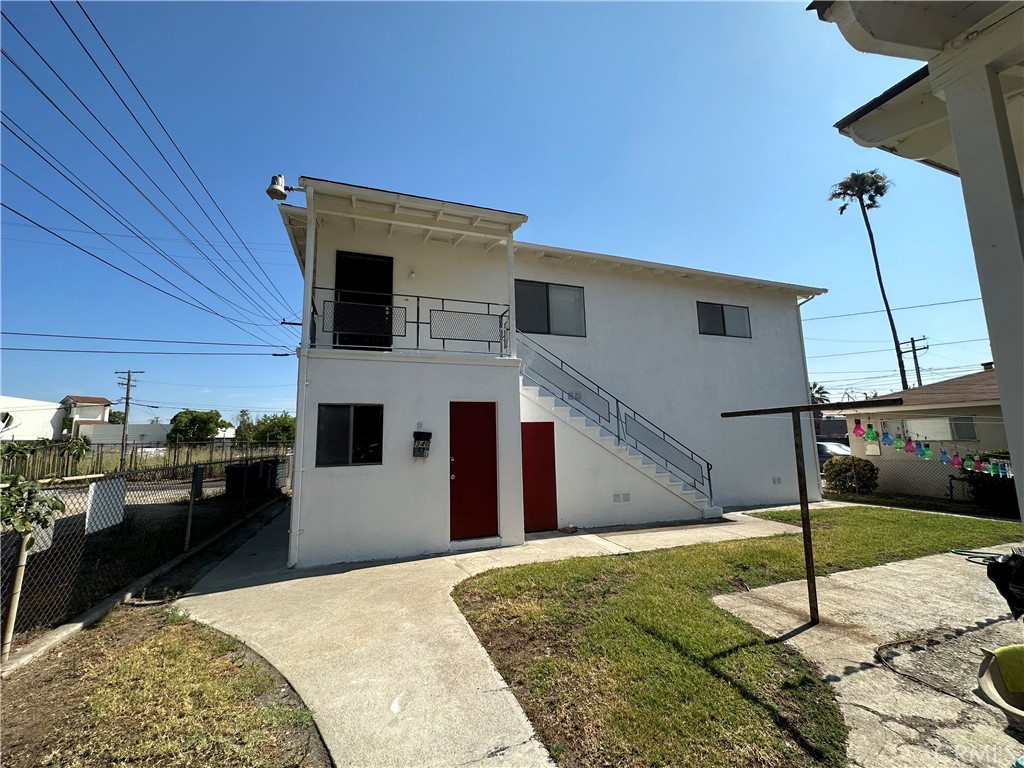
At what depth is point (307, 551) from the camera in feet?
21.2

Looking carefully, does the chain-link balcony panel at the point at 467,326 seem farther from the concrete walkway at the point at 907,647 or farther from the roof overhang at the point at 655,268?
the concrete walkway at the point at 907,647

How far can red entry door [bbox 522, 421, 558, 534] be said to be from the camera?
8.69m

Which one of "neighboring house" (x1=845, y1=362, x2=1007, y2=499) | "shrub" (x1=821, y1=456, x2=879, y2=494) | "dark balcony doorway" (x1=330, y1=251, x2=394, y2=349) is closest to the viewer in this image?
"dark balcony doorway" (x1=330, y1=251, x2=394, y2=349)

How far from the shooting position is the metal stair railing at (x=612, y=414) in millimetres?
10047

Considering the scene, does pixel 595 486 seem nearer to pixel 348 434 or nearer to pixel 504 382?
pixel 504 382

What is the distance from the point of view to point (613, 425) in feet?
34.9

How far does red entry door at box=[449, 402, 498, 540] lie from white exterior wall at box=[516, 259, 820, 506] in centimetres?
323

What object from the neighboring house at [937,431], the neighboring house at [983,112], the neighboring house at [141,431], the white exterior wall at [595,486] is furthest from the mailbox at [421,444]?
the neighboring house at [141,431]

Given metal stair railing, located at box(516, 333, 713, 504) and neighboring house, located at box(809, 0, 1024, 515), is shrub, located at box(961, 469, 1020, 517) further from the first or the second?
neighboring house, located at box(809, 0, 1024, 515)

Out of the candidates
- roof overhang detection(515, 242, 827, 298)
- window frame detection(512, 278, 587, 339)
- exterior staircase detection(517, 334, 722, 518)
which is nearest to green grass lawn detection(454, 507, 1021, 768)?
exterior staircase detection(517, 334, 722, 518)

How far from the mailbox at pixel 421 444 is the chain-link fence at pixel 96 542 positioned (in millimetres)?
3553

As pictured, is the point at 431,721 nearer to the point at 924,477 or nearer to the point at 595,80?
the point at 595,80

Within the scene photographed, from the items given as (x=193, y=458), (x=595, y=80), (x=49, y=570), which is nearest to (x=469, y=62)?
(x=595, y=80)

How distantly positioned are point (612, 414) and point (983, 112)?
8.73 metres
